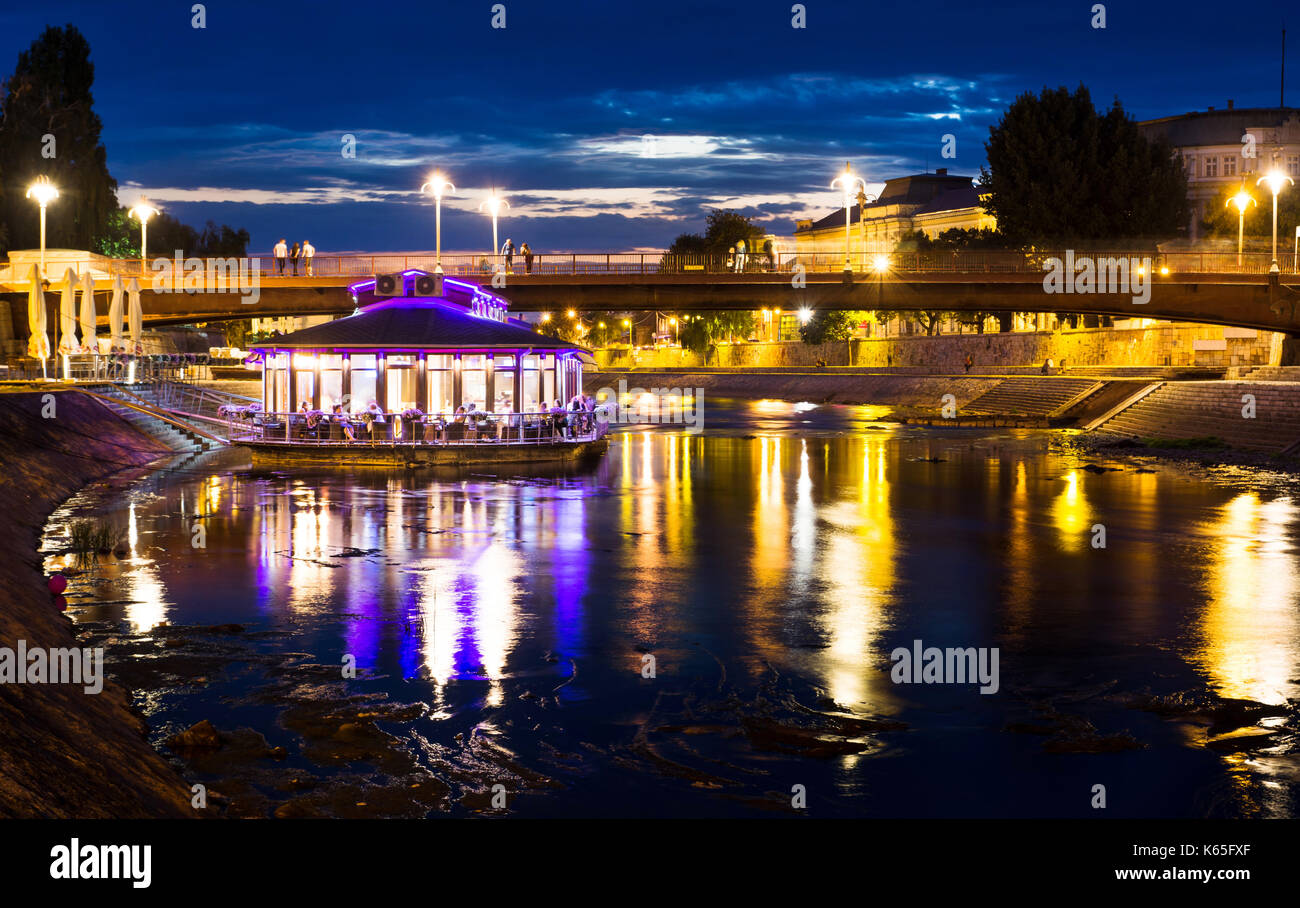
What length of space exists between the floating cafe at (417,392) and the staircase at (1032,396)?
29.1 m

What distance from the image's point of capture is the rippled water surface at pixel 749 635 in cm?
1032

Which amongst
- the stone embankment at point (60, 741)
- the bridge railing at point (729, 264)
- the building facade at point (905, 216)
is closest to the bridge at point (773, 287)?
the bridge railing at point (729, 264)

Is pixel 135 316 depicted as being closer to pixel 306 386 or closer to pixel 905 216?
pixel 306 386

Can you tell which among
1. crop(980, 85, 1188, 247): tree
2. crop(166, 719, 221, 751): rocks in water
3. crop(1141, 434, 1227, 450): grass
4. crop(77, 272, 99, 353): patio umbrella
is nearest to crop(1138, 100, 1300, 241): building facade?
crop(980, 85, 1188, 247): tree

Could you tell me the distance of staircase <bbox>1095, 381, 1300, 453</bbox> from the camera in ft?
147

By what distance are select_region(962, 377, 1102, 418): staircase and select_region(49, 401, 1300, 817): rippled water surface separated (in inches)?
1370

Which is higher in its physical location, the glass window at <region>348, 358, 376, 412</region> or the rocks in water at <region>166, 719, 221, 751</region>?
the glass window at <region>348, 358, 376, 412</region>

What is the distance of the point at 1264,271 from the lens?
67438mm

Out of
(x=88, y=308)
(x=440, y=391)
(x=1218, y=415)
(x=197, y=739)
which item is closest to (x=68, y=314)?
(x=88, y=308)

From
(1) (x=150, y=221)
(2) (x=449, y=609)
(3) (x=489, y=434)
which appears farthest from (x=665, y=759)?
(1) (x=150, y=221)

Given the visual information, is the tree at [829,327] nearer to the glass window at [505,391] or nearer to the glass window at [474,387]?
the glass window at [505,391]

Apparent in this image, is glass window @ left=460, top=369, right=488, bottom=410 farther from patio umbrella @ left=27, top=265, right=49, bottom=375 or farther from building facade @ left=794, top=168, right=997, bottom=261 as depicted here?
building facade @ left=794, top=168, right=997, bottom=261
